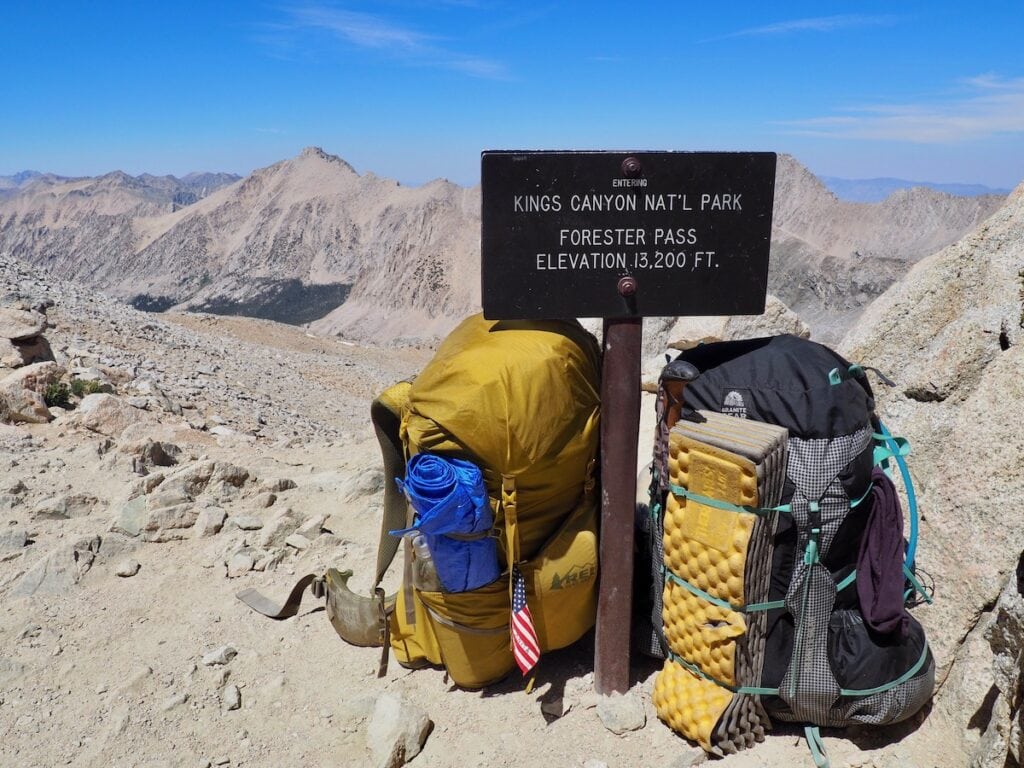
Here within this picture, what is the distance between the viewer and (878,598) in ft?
9.62

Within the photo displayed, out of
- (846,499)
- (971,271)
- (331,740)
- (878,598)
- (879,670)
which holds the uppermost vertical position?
(971,271)

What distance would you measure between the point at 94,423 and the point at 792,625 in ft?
23.0

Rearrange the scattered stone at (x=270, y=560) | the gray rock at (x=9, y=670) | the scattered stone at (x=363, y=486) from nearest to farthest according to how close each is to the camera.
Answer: the gray rock at (x=9, y=670)
the scattered stone at (x=270, y=560)
the scattered stone at (x=363, y=486)

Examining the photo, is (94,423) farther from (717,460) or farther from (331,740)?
(717,460)

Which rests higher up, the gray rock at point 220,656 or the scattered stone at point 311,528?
the scattered stone at point 311,528

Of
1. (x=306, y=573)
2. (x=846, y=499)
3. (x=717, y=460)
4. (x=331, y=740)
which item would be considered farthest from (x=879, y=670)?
(x=306, y=573)

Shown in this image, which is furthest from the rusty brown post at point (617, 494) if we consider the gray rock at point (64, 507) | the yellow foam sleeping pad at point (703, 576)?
A: the gray rock at point (64, 507)

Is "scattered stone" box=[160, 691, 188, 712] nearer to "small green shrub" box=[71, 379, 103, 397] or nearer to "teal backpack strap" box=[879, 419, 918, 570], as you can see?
"teal backpack strap" box=[879, 419, 918, 570]

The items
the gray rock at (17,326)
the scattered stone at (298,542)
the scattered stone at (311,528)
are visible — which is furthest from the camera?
the gray rock at (17,326)

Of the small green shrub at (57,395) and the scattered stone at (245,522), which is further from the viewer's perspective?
the small green shrub at (57,395)

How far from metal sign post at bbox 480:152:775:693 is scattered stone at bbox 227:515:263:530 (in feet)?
10.2

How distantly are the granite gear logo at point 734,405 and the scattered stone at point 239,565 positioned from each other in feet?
10.8

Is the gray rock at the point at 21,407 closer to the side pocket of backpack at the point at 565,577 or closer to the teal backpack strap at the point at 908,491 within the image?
the side pocket of backpack at the point at 565,577

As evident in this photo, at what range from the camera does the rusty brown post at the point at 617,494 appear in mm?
3170
